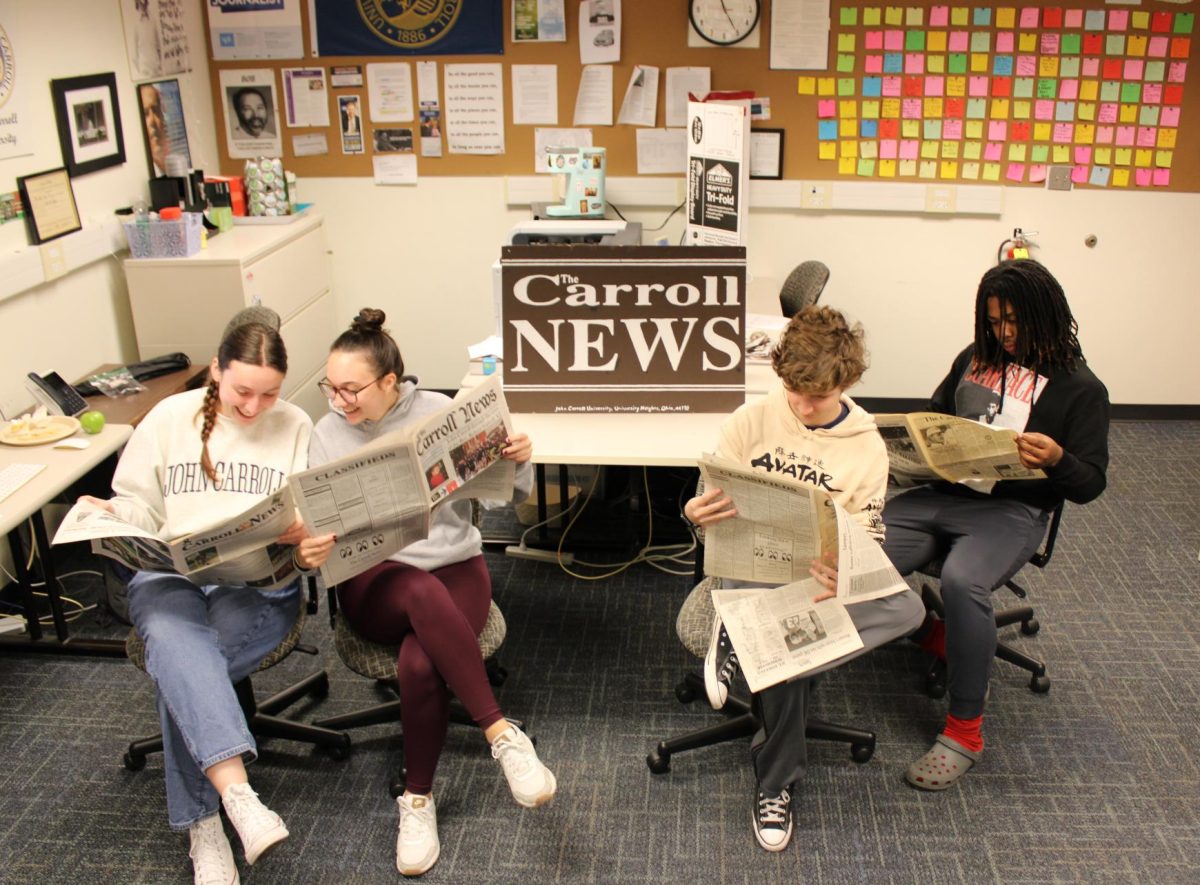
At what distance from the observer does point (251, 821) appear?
2.04 metres

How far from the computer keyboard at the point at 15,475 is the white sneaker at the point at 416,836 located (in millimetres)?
1130

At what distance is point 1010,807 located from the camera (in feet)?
7.82

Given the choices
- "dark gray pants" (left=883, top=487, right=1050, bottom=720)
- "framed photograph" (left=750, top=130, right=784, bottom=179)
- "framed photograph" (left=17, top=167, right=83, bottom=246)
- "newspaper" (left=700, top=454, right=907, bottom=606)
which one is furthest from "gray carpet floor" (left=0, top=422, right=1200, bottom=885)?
"framed photograph" (left=750, top=130, right=784, bottom=179)

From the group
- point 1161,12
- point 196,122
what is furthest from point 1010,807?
point 196,122

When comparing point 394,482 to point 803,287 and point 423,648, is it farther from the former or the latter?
point 803,287

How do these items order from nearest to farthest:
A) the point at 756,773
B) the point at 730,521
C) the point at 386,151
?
1. the point at 730,521
2. the point at 756,773
3. the point at 386,151

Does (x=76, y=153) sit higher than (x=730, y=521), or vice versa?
Result: (x=76, y=153)

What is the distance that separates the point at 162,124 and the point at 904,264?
2.98 metres

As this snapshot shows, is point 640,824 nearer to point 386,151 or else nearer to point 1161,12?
point 386,151

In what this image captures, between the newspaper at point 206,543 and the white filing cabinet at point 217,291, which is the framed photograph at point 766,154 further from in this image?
the newspaper at point 206,543

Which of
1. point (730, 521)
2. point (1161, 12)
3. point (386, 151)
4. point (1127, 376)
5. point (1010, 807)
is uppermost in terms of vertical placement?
point (1161, 12)

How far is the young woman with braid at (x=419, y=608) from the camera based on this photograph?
7.29 ft

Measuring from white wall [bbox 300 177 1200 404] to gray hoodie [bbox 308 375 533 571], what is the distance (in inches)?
82.1

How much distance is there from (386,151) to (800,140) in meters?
1.70
